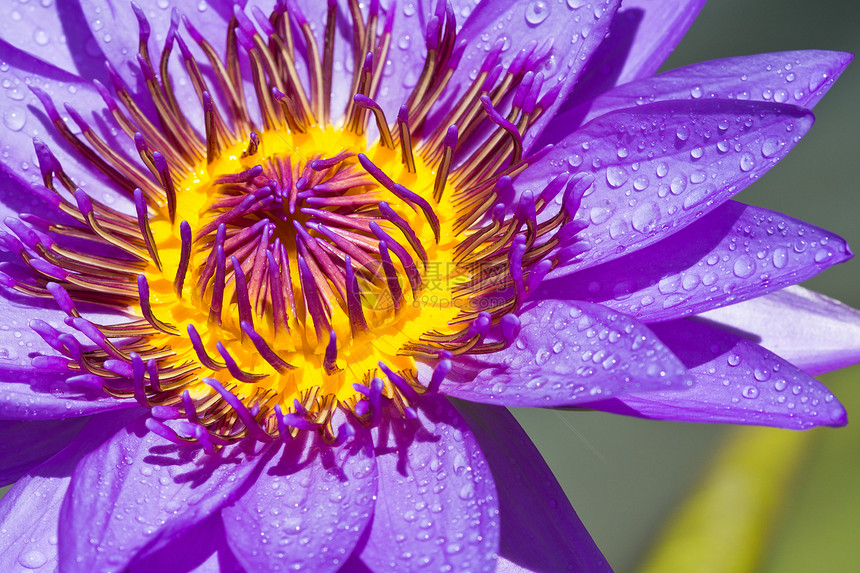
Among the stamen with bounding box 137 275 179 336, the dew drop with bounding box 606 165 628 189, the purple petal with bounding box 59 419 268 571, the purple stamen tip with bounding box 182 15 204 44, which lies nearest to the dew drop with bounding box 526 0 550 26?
the dew drop with bounding box 606 165 628 189

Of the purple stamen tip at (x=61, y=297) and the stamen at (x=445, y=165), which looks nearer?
the purple stamen tip at (x=61, y=297)

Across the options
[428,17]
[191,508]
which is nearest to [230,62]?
[428,17]

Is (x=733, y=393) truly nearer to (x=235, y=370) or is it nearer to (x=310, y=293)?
(x=310, y=293)

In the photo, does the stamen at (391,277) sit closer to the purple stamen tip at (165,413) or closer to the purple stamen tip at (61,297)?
the purple stamen tip at (165,413)

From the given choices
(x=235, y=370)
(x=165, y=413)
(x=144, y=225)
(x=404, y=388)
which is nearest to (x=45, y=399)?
(x=165, y=413)

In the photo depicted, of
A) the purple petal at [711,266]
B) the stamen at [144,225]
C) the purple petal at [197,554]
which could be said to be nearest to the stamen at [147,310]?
the stamen at [144,225]

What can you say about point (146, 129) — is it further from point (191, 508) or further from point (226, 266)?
point (191, 508)
